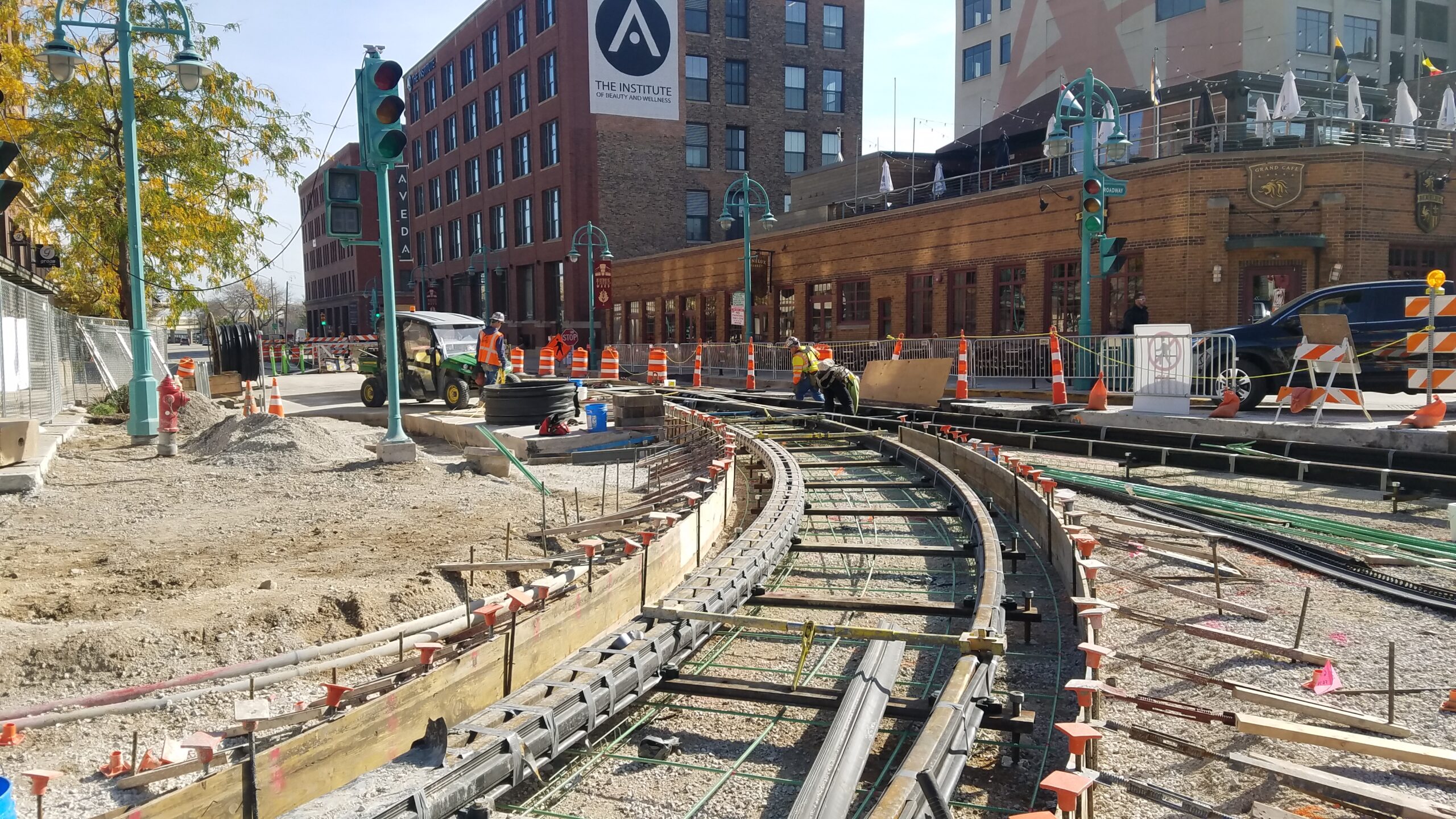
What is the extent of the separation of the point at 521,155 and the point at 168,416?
1768 inches

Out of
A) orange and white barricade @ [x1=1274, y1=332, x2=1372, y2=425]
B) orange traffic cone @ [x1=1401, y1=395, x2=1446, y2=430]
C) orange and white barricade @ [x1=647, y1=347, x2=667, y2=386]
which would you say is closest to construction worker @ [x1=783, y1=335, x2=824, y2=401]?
orange and white barricade @ [x1=647, y1=347, x2=667, y2=386]

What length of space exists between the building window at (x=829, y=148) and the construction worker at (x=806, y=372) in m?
40.0

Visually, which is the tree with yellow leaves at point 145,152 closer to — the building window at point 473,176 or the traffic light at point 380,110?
the traffic light at point 380,110

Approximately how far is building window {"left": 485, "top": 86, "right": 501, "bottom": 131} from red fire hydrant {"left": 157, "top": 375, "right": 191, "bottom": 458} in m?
47.2

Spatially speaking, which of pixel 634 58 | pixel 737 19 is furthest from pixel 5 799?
pixel 737 19

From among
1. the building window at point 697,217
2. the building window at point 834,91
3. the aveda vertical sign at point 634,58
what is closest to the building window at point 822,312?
the building window at point 697,217

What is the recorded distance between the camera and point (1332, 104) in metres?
26.4

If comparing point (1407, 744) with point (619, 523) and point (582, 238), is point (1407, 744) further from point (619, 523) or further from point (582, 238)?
point (582, 238)

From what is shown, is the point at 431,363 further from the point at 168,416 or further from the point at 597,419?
the point at 168,416

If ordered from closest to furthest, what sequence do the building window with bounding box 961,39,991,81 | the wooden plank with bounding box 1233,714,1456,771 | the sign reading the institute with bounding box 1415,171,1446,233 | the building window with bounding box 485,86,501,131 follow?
the wooden plank with bounding box 1233,714,1456,771
the sign reading the institute with bounding box 1415,171,1446,233
the building window with bounding box 485,86,501,131
the building window with bounding box 961,39,991,81

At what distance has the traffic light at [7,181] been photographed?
9.28 metres

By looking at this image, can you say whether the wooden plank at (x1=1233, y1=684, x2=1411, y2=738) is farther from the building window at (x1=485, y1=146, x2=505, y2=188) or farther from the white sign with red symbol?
the building window at (x1=485, y1=146, x2=505, y2=188)

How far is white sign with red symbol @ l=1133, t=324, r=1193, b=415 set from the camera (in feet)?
50.4

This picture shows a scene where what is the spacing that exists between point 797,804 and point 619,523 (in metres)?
5.41
